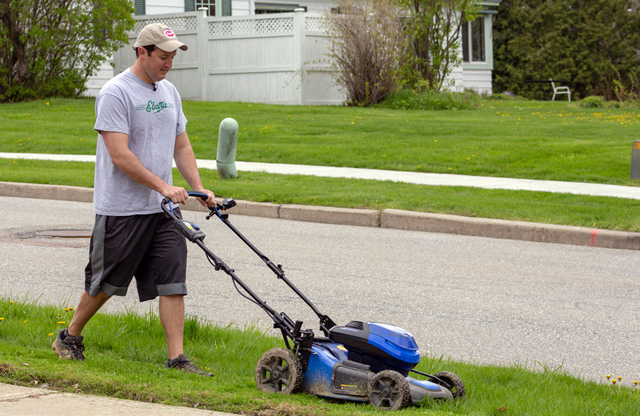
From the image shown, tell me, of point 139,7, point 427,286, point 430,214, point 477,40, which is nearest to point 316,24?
point 139,7

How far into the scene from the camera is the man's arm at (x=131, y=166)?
448cm

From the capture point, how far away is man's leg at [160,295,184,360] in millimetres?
4613

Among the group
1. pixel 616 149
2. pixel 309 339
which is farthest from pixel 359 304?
pixel 616 149

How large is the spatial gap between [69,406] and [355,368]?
1.33 m

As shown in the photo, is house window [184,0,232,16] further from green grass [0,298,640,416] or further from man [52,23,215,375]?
man [52,23,215,375]

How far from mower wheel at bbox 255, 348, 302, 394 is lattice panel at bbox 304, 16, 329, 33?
20812mm

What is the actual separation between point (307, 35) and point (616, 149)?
11.5 m

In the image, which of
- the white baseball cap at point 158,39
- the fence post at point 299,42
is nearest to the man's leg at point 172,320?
the white baseball cap at point 158,39

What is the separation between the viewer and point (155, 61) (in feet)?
14.9

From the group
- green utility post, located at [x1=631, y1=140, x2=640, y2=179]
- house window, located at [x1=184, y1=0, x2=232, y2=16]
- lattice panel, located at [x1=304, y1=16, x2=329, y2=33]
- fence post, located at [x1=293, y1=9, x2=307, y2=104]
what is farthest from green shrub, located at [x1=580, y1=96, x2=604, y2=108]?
green utility post, located at [x1=631, y1=140, x2=640, y2=179]

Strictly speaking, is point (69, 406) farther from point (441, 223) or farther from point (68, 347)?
point (441, 223)

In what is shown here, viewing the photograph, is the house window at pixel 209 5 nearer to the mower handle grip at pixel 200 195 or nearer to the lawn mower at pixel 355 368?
the mower handle grip at pixel 200 195

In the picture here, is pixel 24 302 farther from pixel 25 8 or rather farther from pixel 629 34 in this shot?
pixel 629 34

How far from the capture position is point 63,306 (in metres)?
6.07
